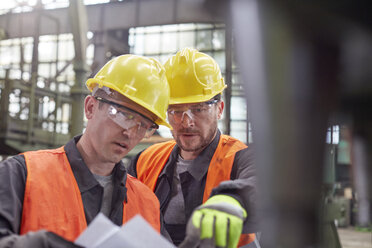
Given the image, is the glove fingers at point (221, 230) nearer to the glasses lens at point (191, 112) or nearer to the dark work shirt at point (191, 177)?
the dark work shirt at point (191, 177)

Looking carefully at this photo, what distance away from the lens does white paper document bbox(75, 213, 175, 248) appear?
0.96 m

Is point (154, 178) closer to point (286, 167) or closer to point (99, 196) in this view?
point (99, 196)

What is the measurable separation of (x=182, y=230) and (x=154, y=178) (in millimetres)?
334

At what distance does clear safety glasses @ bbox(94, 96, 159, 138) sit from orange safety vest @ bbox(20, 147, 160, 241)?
0.26 metres

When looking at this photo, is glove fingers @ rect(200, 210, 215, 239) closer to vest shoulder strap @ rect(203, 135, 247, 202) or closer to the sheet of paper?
the sheet of paper

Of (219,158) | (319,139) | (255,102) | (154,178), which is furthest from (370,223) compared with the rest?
(154,178)

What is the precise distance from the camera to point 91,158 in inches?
59.2

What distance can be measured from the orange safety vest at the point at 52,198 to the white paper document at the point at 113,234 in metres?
0.28

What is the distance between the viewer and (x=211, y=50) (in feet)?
38.3

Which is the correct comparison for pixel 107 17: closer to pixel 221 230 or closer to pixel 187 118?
pixel 187 118

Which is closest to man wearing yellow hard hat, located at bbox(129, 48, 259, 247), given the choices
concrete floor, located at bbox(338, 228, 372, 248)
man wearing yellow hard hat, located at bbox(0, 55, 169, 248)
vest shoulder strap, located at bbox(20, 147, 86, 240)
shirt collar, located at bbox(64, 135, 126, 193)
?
man wearing yellow hard hat, located at bbox(0, 55, 169, 248)

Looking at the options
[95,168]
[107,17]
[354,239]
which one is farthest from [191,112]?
[354,239]

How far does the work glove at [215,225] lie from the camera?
114 cm

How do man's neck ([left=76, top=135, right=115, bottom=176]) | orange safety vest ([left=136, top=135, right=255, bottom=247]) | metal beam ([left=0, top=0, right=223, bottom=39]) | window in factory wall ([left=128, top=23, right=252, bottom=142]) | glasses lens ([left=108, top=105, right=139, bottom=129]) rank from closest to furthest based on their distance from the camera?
glasses lens ([left=108, top=105, right=139, bottom=129]) < man's neck ([left=76, top=135, right=115, bottom=176]) < orange safety vest ([left=136, top=135, right=255, bottom=247]) < metal beam ([left=0, top=0, right=223, bottom=39]) < window in factory wall ([left=128, top=23, right=252, bottom=142])
